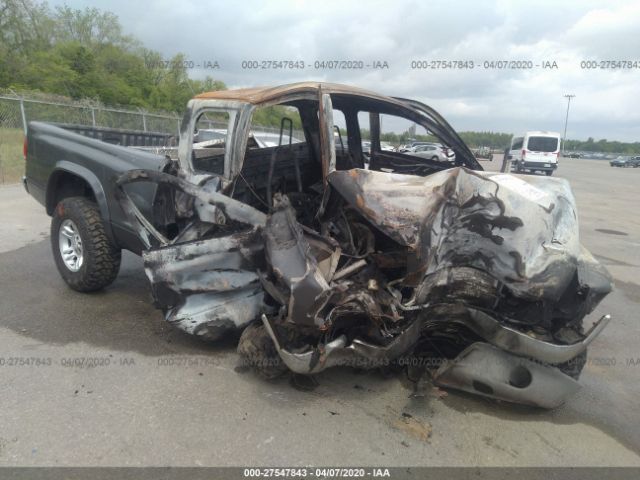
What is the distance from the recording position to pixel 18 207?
28.1ft

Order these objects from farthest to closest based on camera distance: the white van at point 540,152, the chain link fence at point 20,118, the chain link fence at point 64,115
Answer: the white van at point 540,152
the chain link fence at point 64,115
the chain link fence at point 20,118

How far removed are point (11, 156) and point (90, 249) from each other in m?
10.6

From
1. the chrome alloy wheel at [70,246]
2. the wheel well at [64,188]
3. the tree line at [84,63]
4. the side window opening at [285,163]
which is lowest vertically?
the chrome alloy wheel at [70,246]

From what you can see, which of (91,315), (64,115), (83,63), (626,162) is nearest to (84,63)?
(83,63)

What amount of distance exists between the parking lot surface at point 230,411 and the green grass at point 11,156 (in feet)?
31.2

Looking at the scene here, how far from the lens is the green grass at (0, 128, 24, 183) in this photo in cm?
1189

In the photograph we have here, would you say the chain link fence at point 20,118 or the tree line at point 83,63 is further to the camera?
the tree line at point 83,63

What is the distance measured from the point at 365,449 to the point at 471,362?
0.86m

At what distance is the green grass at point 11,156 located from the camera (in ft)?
39.0

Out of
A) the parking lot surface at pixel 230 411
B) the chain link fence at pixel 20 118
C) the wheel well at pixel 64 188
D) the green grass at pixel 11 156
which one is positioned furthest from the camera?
the chain link fence at pixel 20 118

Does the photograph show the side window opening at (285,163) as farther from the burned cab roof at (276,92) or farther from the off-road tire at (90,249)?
the off-road tire at (90,249)

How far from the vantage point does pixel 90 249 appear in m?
4.20

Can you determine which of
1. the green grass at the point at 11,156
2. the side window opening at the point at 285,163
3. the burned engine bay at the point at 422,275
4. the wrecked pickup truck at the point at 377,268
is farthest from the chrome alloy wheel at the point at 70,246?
the green grass at the point at 11,156

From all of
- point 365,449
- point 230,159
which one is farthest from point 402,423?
point 230,159
